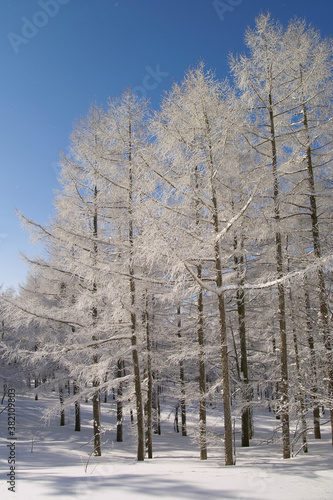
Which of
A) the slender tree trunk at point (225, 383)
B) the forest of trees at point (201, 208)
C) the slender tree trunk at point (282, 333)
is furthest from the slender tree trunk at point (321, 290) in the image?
the slender tree trunk at point (225, 383)

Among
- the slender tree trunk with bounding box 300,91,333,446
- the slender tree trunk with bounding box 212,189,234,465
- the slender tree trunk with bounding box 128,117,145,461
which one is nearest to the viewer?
the slender tree trunk with bounding box 212,189,234,465

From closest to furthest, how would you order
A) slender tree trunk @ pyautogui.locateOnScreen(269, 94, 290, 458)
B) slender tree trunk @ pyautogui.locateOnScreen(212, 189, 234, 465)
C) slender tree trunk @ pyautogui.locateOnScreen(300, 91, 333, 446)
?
slender tree trunk @ pyautogui.locateOnScreen(212, 189, 234, 465), slender tree trunk @ pyautogui.locateOnScreen(269, 94, 290, 458), slender tree trunk @ pyautogui.locateOnScreen(300, 91, 333, 446)

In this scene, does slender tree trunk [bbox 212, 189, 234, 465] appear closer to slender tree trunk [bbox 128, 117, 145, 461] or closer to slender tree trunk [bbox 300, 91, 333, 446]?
slender tree trunk [bbox 300, 91, 333, 446]

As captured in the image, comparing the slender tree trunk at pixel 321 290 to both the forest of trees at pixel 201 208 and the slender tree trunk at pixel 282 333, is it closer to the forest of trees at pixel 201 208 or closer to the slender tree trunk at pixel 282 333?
the forest of trees at pixel 201 208

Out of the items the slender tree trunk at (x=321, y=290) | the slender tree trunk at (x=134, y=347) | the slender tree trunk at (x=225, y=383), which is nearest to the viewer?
the slender tree trunk at (x=225, y=383)

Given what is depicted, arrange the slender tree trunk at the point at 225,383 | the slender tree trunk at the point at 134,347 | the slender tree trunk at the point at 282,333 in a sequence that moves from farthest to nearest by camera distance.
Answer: the slender tree trunk at the point at 134,347, the slender tree trunk at the point at 282,333, the slender tree trunk at the point at 225,383

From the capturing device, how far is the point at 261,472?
16.3ft

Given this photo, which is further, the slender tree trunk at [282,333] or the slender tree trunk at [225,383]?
the slender tree trunk at [282,333]

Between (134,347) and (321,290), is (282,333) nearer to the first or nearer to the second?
(321,290)

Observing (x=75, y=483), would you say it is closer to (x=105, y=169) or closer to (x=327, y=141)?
(x=105, y=169)

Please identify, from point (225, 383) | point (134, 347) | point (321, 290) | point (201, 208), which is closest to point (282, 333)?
point (321, 290)

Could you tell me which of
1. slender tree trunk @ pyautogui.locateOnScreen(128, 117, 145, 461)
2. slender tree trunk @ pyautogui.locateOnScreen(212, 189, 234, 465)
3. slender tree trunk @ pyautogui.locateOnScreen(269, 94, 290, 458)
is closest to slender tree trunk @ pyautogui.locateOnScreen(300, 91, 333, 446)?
slender tree trunk @ pyautogui.locateOnScreen(269, 94, 290, 458)

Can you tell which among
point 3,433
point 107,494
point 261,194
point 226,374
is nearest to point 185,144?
point 261,194

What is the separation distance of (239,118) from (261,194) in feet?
5.92
